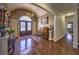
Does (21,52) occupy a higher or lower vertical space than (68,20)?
lower

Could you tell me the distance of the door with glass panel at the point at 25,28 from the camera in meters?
2.53

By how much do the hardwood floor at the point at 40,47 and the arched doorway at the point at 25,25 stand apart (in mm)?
101

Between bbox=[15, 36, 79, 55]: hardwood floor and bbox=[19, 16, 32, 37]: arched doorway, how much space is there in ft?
0.33

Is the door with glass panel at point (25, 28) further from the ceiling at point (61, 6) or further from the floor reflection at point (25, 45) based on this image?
the ceiling at point (61, 6)

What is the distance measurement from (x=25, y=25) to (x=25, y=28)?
6 centimetres

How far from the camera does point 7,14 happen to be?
2383 mm

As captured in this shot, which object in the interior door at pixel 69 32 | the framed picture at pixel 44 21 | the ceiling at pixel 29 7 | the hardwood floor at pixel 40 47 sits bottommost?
the hardwood floor at pixel 40 47

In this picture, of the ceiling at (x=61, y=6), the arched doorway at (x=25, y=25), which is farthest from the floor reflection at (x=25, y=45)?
the ceiling at (x=61, y=6)

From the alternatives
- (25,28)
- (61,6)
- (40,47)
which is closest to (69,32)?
(61,6)

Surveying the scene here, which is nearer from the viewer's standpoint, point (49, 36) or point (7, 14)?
point (7, 14)
